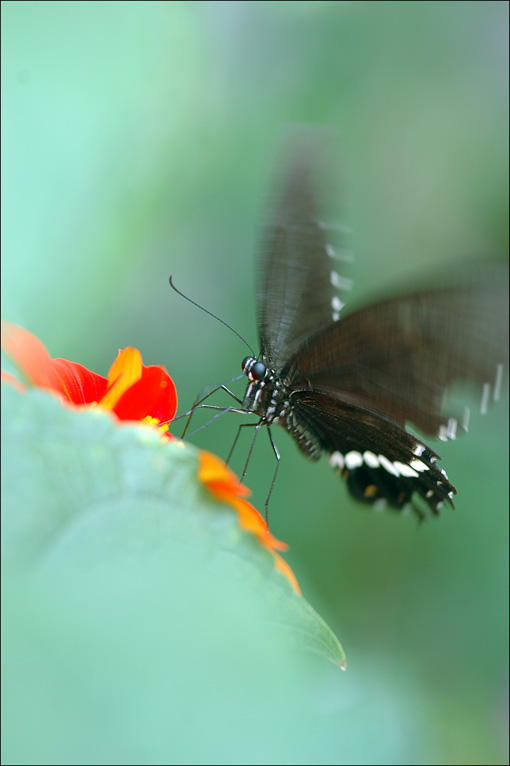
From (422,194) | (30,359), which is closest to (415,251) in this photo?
(422,194)

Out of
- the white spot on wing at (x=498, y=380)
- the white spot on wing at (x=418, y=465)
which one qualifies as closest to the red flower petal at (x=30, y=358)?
the white spot on wing at (x=498, y=380)

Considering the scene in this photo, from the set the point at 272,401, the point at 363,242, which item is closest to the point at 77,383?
the point at 272,401

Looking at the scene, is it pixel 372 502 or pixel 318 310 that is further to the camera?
pixel 372 502

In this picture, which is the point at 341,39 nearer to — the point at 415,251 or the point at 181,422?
the point at 415,251

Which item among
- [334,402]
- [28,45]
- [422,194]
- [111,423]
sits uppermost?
[422,194]

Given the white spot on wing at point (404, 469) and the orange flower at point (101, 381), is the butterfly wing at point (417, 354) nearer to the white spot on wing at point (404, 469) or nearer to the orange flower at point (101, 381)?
the white spot on wing at point (404, 469)

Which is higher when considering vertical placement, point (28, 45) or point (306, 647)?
point (28, 45)

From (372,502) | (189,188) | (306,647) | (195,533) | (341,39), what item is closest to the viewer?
(195,533)
